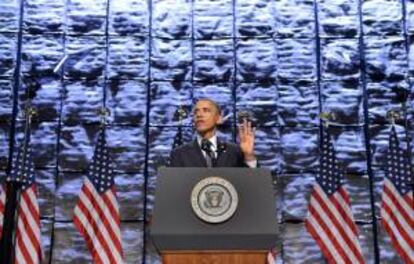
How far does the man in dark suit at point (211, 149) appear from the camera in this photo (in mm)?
3088

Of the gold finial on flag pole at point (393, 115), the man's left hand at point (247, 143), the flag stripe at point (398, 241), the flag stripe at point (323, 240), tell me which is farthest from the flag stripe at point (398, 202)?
the man's left hand at point (247, 143)

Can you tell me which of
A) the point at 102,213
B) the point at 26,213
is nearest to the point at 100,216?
the point at 102,213

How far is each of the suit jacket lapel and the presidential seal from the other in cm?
49

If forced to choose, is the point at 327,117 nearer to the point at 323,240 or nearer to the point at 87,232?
the point at 323,240

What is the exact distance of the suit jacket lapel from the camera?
3.16m

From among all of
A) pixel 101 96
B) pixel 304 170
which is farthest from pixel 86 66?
pixel 304 170

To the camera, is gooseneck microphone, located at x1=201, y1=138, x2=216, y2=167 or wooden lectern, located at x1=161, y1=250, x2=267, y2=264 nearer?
wooden lectern, located at x1=161, y1=250, x2=267, y2=264

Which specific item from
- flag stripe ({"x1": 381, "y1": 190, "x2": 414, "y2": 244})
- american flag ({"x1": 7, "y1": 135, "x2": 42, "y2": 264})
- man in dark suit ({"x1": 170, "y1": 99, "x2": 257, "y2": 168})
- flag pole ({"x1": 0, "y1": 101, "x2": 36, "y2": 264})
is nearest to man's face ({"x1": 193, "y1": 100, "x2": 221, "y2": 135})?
man in dark suit ({"x1": 170, "y1": 99, "x2": 257, "y2": 168})

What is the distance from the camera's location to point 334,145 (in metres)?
6.01

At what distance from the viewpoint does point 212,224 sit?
8.52 feet

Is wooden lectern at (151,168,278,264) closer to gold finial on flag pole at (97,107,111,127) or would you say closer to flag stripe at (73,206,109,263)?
flag stripe at (73,206,109,263)

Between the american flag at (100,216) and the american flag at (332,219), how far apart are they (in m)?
1.63

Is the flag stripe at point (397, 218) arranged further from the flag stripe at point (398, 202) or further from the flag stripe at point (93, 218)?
the flag stripe at point (93, 218)

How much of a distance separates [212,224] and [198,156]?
2.11 ft
